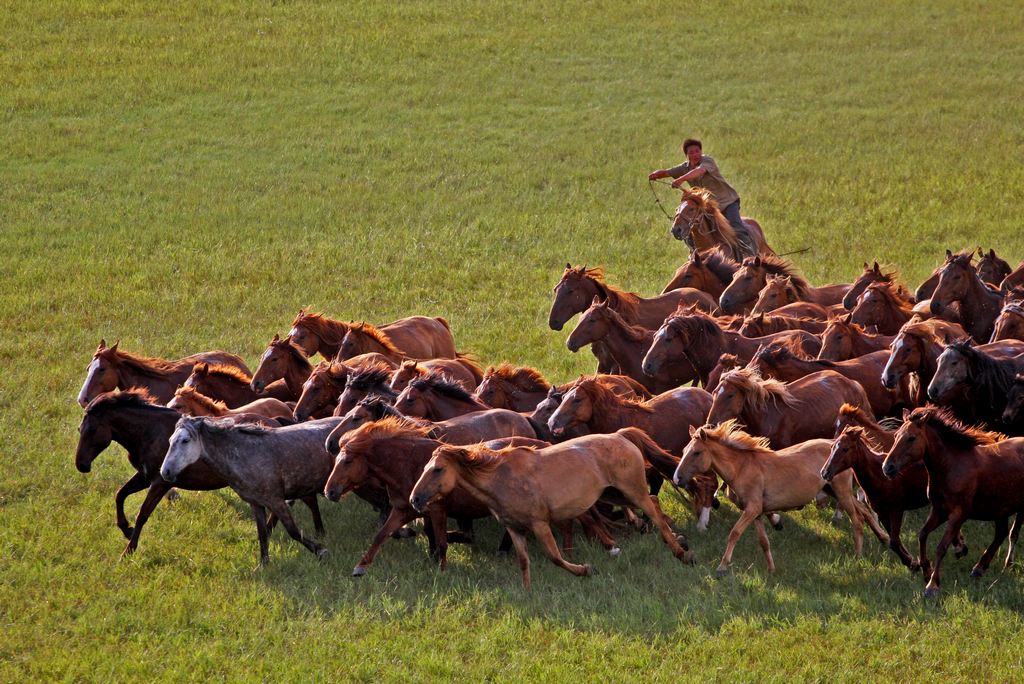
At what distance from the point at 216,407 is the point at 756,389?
4.58 m

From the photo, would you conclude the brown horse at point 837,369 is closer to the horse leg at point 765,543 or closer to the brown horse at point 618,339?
the brown horse at point 618,339

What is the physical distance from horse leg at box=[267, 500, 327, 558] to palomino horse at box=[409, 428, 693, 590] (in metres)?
1.19

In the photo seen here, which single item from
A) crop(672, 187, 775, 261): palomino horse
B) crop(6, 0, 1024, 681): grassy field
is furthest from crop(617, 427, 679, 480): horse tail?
crop(672, 187, 775, 261): palomino horse

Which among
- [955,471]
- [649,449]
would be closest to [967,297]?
[955,471]

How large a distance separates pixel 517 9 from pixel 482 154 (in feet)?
40.1

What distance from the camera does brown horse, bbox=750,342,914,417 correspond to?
37.4ft

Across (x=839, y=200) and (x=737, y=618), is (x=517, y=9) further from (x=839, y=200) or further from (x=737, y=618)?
(x=737, y=618)

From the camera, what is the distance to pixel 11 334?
17609 mm

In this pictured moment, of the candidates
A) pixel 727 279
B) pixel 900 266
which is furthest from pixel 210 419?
pixel 900 266

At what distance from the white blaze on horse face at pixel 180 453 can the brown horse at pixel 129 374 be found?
254 centimetres

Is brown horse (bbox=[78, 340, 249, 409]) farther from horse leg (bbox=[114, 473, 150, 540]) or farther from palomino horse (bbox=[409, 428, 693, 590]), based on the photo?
palomino horse (bbox=[409, 428, 693, 590])

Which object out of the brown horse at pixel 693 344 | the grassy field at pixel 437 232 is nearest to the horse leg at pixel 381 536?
the grassy field at pixel 437 232

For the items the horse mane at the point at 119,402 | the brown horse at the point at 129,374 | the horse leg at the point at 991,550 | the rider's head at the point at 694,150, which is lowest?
the horse leg at the point at 991,550

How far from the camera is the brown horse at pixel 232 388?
12367 millimetres
